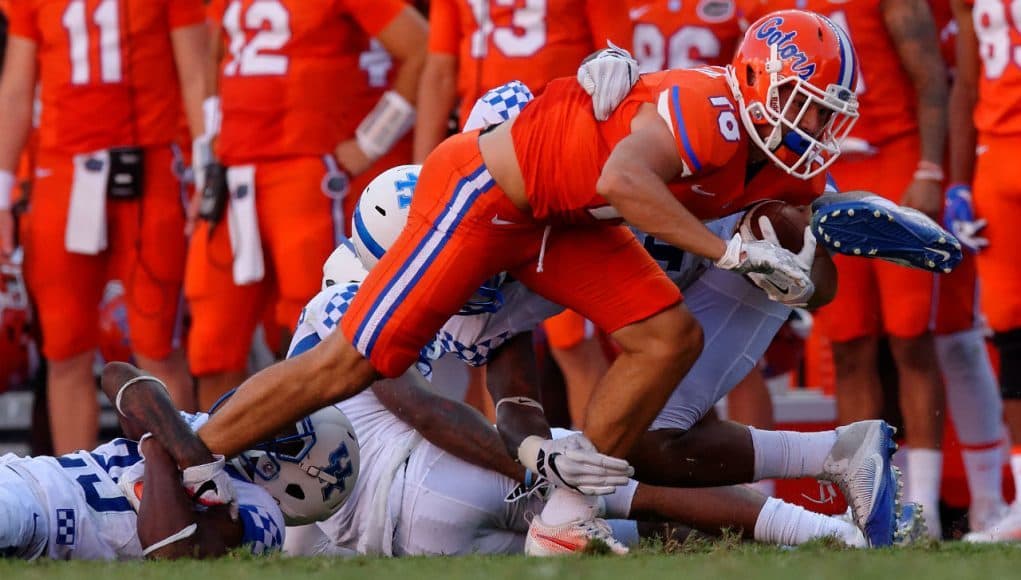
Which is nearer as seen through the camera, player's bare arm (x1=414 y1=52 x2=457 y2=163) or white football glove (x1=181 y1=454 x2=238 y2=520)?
white football glove (x1=181 y1=454 x2=238 y2=520)

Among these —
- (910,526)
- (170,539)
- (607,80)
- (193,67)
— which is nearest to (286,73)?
(193,67)

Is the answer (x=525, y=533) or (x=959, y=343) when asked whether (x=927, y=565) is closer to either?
(x=525, y=533)

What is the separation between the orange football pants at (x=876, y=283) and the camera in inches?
242

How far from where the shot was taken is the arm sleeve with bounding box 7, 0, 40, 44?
22.3 feet

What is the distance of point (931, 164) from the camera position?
611 centimetres

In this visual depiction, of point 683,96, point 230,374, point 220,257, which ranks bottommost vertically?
point 230,374

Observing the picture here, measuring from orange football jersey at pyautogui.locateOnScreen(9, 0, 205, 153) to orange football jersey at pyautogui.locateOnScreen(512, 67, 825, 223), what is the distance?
2.77 meters

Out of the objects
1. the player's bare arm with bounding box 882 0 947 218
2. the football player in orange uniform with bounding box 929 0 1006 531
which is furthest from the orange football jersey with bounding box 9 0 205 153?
the football player in orange uniform with bounding box 929 0 1006 531

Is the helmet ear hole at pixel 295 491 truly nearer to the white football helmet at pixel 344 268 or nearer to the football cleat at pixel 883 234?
the white football helmet at pixel 344 268

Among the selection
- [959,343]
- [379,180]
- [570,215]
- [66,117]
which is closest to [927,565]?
[570,215]

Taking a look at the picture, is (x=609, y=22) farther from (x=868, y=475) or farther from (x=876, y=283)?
(x=868, y=475)

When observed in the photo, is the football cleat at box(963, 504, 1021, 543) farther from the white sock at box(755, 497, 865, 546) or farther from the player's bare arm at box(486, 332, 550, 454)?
the player's bare arm at box(486, 332, 550, 454)

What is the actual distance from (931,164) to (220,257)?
8.10 ft

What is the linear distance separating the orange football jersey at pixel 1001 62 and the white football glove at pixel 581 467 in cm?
227
